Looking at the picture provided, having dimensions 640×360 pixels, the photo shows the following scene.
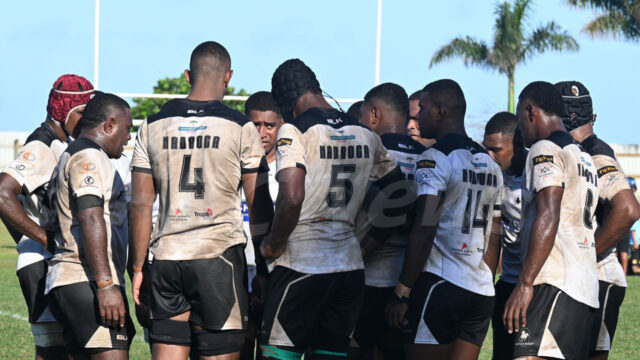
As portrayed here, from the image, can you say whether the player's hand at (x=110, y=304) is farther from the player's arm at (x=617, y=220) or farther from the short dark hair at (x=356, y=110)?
the short dark hair at (x=356, y=110)

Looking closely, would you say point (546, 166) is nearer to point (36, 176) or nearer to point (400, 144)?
point (400, 144)

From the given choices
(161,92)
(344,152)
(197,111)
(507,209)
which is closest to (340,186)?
(344,152)

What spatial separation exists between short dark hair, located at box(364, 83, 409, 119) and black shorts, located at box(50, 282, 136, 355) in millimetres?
2384

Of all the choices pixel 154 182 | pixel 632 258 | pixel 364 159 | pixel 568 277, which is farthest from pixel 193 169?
pixel 632 258

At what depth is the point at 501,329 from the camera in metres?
6.11

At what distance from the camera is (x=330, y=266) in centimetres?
514

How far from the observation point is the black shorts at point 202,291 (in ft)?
16.3

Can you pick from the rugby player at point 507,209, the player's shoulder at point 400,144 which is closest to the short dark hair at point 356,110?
→ the rugby player at point 507,209

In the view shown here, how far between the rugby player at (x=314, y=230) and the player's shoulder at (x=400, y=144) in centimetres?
62

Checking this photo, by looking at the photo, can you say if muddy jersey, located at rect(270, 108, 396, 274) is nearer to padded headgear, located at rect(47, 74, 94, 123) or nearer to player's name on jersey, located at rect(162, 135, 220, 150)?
player's name on jersey, located at rect(162, 135, 220, 150)

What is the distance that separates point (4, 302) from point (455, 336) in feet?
31.6

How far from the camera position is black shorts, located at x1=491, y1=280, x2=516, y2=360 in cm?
596

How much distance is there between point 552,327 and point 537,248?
1.74ft

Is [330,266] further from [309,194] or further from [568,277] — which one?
[568,277]
